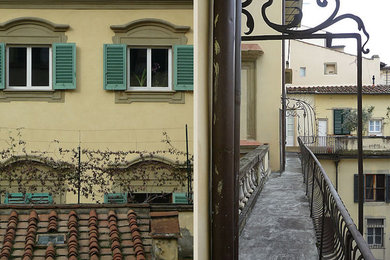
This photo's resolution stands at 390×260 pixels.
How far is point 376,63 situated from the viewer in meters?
21.5

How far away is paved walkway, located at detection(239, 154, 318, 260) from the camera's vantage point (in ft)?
8.31

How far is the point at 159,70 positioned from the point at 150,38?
508 mm

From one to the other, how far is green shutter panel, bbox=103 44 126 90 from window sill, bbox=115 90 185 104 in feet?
0.47

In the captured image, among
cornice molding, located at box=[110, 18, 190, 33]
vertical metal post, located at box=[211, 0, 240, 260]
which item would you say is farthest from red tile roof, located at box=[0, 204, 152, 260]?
vertical metal post, located at box=[211, 0, 240, 260]

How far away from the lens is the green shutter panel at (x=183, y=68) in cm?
695

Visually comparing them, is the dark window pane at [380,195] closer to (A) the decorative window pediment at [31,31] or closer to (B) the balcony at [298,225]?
(B) the balcony at [298,225]

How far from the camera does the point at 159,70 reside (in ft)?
22.8

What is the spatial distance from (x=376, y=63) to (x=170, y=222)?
727 inches

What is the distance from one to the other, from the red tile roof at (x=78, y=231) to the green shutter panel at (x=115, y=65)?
1.76 meters

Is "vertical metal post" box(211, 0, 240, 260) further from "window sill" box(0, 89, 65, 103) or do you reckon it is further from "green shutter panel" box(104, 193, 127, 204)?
"window sill" box(0, 89, 65, 103)

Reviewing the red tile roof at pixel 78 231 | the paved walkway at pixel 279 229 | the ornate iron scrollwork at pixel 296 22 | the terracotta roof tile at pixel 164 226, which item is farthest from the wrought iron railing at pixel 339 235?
the red tile roof at pixel 78 231

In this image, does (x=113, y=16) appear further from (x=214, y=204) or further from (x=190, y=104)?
(x=214, y=204)

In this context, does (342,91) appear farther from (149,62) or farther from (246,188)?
(246,188)

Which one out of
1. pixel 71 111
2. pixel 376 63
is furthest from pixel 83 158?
pixel 376 63
